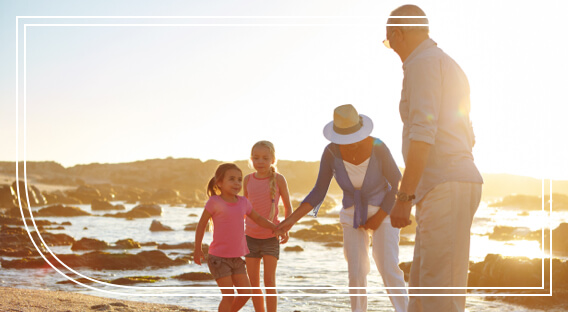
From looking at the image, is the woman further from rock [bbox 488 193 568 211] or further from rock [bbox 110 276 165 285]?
rock [bbox 488 193 568 211]

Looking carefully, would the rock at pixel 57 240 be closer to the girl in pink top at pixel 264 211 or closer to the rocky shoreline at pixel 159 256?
the rocky shoreline at pixel 159 256

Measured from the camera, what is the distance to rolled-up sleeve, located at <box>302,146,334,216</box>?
5453mm

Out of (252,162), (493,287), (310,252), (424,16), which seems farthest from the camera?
(310,252)

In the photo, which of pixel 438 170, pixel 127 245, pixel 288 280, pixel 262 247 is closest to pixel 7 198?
pixel 127 245

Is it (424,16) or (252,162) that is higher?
(424,16)

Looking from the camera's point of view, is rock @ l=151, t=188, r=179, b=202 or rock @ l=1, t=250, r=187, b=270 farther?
rock @ l=151, t=188, r=179, b=202

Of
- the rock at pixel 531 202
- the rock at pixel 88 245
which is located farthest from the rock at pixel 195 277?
the rock at pixel 531 202

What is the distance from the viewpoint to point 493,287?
11461 millimetres

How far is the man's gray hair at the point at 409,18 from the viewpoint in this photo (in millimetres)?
3498

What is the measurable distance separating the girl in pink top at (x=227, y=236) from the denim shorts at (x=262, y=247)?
Result: 477 millimetres

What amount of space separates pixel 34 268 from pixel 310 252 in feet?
28.7

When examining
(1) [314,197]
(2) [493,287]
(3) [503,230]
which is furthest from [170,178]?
(1) [314,197]

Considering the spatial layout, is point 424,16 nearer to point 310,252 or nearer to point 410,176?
point 410,176

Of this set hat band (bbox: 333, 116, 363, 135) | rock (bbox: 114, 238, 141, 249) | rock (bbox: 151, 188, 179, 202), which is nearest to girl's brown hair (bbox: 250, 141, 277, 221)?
hat band (bbox: 333, 116, 363, 135)
